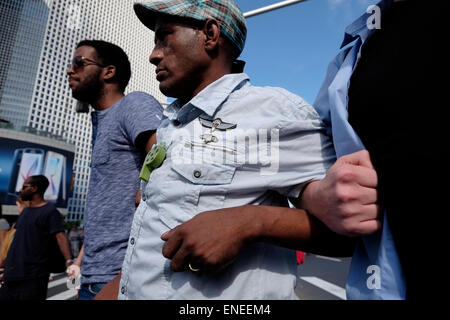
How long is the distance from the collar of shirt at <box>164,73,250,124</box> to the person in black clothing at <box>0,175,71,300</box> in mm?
3663

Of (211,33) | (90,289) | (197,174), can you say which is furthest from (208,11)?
(90,289)

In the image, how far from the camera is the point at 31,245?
3.97m

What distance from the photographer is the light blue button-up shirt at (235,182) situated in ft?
3.34

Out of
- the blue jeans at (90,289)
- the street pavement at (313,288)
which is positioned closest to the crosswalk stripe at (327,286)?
the street pavement at (313,288)

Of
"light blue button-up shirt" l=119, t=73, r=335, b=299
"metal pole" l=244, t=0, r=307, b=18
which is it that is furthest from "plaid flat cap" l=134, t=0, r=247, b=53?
"metal pole" l=244, t=0, r=307, b=18

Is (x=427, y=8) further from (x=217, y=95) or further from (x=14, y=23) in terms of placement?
(x=14, y=23)

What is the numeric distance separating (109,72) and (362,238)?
2306mm

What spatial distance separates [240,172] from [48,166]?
1764 inches

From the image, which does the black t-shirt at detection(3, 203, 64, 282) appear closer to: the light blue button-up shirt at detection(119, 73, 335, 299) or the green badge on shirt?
the green badge on shirt

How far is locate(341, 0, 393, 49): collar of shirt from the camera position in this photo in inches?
42.0

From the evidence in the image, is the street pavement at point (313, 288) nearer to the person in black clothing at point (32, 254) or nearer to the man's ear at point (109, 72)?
the person in black clothing at point (32, 254)

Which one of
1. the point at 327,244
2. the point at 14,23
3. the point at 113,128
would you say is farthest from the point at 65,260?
the point at 14,23

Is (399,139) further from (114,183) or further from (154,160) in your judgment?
(114,183)

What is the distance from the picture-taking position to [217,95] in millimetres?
1273
